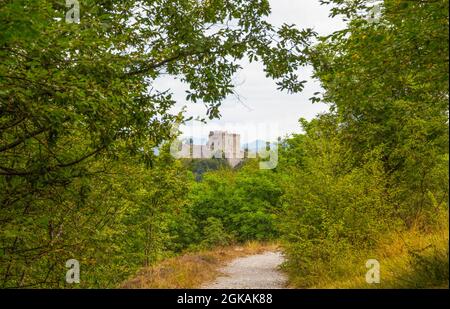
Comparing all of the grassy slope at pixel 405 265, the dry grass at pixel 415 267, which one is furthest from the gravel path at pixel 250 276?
the dry grass at pixel 415 267

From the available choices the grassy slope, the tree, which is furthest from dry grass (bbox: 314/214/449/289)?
the tree

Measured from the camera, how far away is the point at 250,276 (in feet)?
56.3

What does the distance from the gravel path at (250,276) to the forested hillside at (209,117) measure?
2.53 ft

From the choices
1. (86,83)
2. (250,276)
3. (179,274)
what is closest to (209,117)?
(86,83)

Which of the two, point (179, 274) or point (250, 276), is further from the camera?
point (250, 276)

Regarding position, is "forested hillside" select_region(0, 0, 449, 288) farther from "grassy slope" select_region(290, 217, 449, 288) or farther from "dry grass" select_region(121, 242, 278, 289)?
"dry grass" select_region(121, 242, 278, 289)

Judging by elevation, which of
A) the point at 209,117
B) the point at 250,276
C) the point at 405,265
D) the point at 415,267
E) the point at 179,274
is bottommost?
the point at 250,276

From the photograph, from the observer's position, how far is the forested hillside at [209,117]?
6.62m

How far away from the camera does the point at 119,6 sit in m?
9.89

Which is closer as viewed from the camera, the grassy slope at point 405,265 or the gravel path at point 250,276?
the grassy slope at point 405,265

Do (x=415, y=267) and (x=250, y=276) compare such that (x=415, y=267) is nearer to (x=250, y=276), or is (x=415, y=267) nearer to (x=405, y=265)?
(x=405, y=265)

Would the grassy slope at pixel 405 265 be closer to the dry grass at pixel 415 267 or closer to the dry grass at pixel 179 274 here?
the dry grass at pixel 415 267

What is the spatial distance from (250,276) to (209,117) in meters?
8.99
